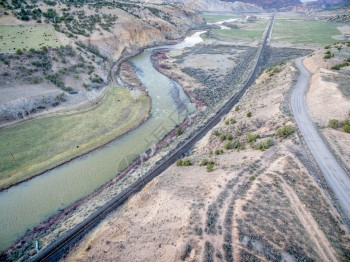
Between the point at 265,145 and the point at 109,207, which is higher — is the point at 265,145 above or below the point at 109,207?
above

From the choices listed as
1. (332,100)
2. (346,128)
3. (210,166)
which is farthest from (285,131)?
(332,100)

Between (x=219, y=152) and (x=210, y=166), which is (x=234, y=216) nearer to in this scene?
(x=210, y=166)

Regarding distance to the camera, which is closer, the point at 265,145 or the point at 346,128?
the point at 265,145

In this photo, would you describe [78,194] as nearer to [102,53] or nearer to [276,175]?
[276,175]

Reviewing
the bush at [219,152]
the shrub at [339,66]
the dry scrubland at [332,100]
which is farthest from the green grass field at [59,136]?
the shrub at [339,66]

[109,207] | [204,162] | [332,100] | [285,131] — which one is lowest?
[109,207]

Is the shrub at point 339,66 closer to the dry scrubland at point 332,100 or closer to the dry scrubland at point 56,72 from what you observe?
the dry scrubland at point 332,100
